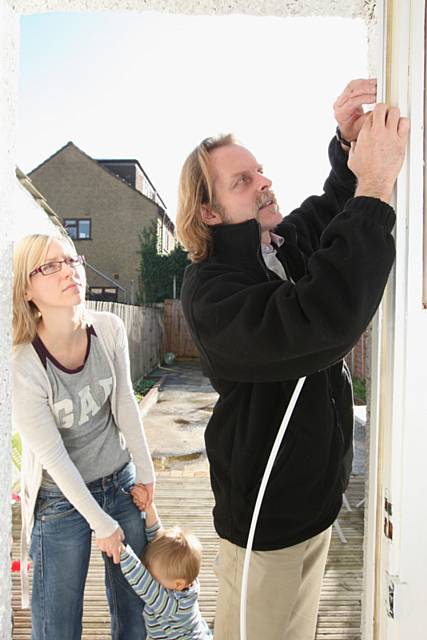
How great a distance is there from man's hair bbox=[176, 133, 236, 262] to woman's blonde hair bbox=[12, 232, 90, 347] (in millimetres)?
534

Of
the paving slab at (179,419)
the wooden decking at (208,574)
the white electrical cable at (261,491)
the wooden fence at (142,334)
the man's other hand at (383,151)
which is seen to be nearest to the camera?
the man's other hand at (383,151)

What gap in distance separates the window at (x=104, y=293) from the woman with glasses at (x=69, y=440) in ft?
49.4

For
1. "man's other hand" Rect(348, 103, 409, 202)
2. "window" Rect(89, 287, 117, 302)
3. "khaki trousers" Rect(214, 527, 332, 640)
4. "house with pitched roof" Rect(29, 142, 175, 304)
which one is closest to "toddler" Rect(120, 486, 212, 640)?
"khaki trousers" Rect(214, 527, 332, 640)

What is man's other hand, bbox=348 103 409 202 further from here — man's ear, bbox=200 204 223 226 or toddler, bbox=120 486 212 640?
toddler, bbox=120 486 212 640

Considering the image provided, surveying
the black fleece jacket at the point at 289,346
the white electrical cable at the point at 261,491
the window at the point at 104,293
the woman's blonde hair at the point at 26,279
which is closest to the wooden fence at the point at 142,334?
the window at the point at 104,293

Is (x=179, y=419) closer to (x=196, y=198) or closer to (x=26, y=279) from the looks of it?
(x=26, y=279)

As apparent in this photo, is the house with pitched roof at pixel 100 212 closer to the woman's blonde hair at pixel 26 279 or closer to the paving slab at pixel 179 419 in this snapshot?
the paving slab at pixel 179 419

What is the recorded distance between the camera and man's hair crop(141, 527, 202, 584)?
160cm

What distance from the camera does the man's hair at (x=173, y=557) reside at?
1.60 metres

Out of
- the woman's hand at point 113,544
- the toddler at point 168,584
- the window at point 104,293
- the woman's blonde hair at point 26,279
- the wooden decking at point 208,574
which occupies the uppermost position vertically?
the window at point 104,293

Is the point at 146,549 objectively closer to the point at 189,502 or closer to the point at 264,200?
the point at 264,200

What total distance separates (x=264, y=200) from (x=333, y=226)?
361 mm

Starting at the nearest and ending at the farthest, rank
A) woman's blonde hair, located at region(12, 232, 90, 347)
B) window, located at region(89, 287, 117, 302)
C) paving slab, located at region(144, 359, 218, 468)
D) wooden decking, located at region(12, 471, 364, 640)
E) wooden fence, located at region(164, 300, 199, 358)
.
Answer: woman's blonde hair, located at region(12, 232, 90, 347), wooden decking, located at region(12, 471, 364, 640), paving slab, located at region(144, 359, 218, 468), wooden fence, located at region(164, 300, 199, 358), window, located at region(89, 287, 117, 302)

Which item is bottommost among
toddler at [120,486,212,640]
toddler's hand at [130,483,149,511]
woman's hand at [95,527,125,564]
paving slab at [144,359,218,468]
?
paving slab at [144,359,218,468]
